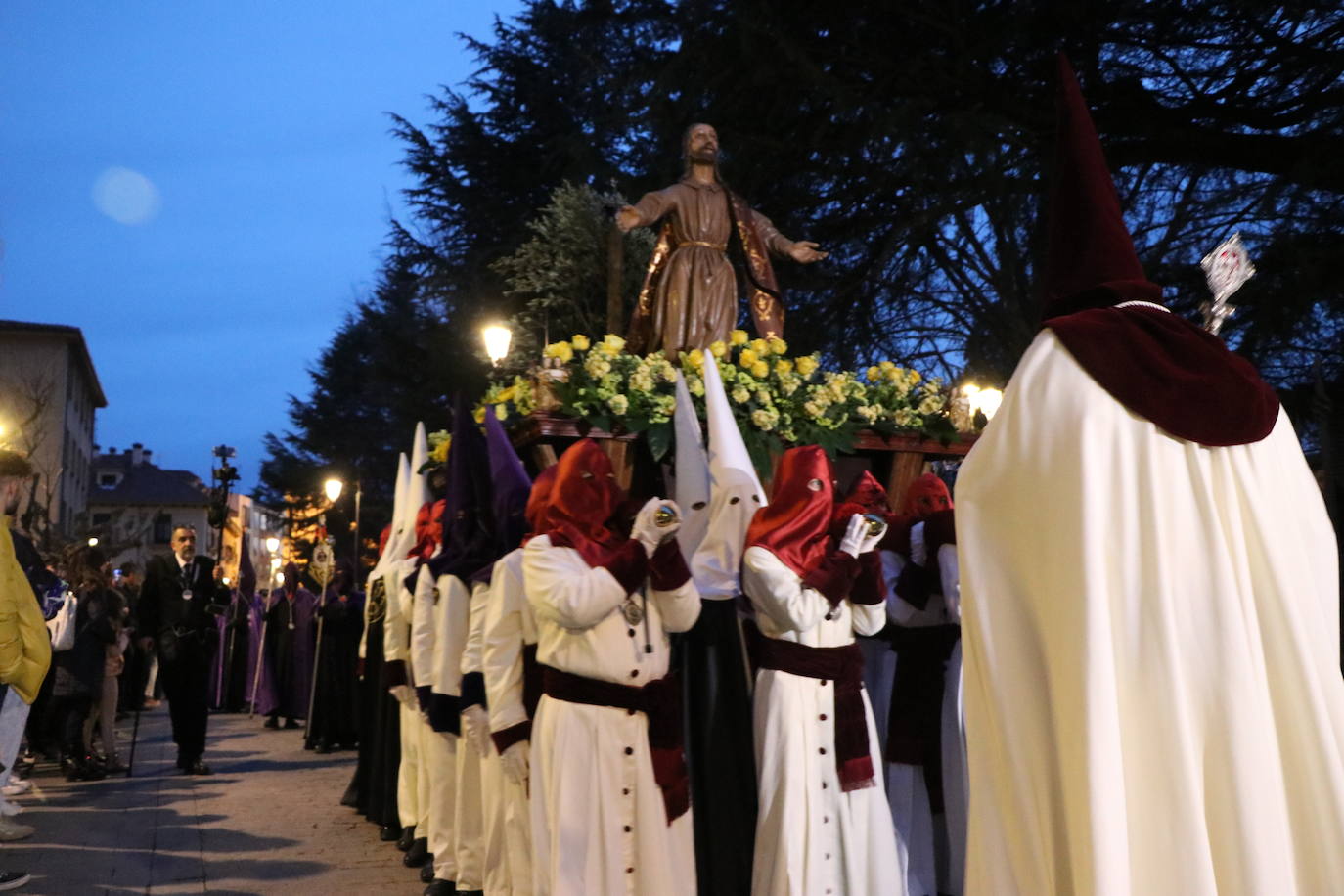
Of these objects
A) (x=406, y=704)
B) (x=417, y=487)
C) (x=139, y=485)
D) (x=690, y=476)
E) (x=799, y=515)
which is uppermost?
(x=139, y=485)

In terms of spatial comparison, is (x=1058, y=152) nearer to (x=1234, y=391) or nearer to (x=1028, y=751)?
(x=1234, y=391)

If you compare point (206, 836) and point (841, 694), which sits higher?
point (841, 694)

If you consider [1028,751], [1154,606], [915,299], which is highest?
[915,299]

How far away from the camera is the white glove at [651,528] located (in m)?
5.82

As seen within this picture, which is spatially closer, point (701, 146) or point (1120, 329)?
point (1120, 329)

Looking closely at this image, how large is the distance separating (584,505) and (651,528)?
38 centimetres

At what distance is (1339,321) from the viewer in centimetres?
1106

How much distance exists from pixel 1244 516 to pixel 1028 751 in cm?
65

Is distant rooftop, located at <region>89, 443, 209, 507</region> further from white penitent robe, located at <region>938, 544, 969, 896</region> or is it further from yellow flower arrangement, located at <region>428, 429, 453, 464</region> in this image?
white penitent robe, located at <region>938, 544, 969, 896</region>

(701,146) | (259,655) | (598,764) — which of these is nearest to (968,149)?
(701,146)

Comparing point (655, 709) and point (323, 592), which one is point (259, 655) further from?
point (655, 709)

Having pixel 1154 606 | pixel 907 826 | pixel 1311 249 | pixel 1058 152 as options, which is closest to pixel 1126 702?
pixel 1154 606

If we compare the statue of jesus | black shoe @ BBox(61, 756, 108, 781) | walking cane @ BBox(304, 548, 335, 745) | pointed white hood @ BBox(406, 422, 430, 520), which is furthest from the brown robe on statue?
walking cane @ BBox(304, 548, 335, 745)

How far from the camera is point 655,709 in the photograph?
5.92 meters
